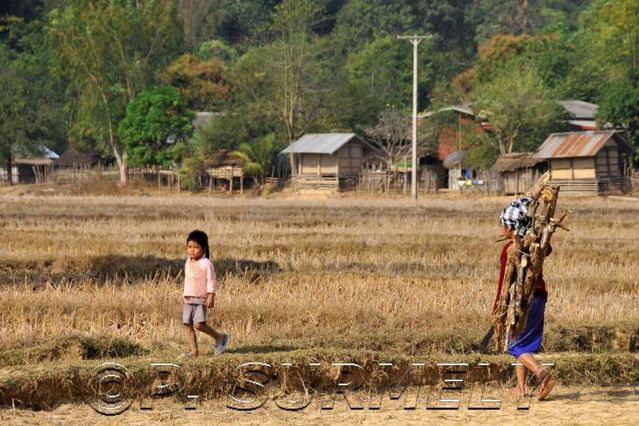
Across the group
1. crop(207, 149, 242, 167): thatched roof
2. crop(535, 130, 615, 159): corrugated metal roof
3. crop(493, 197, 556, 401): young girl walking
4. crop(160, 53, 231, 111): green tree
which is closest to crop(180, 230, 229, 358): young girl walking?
crop(493, 197, 556, 401): young girl walking

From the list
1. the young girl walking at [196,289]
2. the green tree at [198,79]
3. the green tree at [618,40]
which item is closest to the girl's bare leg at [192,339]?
the young girl walking at [196,289]

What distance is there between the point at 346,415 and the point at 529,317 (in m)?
1.41

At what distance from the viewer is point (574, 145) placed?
40.4m

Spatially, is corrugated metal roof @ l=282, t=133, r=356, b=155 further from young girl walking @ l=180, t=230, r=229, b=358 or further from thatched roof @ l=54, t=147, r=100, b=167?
young girl walking @ l=180, t=230, r=229, b=358

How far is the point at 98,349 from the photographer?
8438mm

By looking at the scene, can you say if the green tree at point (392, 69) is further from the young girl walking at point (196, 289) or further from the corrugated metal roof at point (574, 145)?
the young girl walking at point (196, 289)

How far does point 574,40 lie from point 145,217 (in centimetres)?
4207

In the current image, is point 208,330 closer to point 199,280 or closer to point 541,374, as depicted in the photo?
point 199,280

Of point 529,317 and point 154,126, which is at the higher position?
point 154,126

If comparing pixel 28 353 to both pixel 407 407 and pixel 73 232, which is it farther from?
pixel 73 232

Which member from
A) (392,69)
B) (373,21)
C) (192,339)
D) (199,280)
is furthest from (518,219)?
(373,21)

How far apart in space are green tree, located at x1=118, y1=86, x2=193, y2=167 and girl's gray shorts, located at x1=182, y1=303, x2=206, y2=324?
132ft

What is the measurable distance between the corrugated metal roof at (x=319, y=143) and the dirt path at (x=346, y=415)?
1464 inches

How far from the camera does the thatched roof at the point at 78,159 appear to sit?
5694 centimetres
